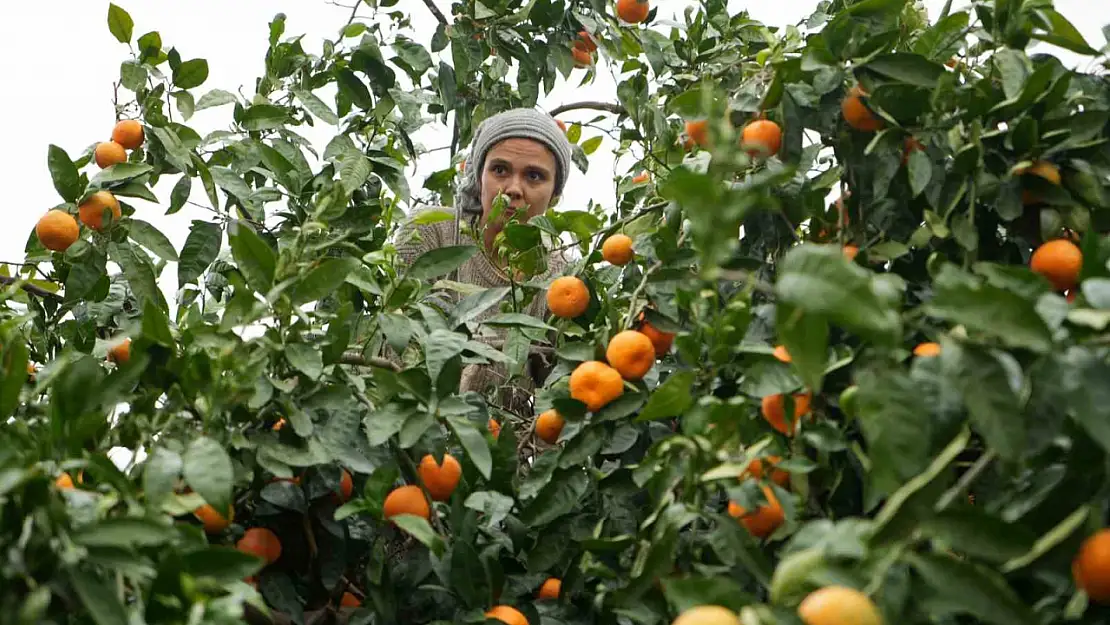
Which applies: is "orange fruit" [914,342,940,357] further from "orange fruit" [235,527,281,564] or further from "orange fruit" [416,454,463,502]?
"orange fruit" [235,527,281,564]

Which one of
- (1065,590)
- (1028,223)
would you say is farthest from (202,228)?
(1065,590)

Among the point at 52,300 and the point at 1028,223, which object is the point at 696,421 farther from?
the point at 52,300

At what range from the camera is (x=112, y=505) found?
774mm

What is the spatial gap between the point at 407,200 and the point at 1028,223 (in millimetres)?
658

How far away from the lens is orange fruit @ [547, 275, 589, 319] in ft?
3.82

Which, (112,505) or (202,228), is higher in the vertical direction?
(202,228)

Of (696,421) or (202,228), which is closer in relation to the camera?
(696,421)

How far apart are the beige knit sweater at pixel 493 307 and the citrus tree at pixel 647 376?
5 centimetres

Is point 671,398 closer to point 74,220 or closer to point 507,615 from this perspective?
point 507,615

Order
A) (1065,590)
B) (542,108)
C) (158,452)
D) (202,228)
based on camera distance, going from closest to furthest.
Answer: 1. (1065,590)
2. (158,452)
3. (202,228)
4. (542,108)

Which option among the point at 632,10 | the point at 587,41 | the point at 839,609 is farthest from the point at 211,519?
the point at 587,41

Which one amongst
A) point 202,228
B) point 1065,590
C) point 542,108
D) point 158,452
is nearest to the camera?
point 1065,590

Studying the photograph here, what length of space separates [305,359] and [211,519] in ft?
0.48

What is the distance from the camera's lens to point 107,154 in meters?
1.33
